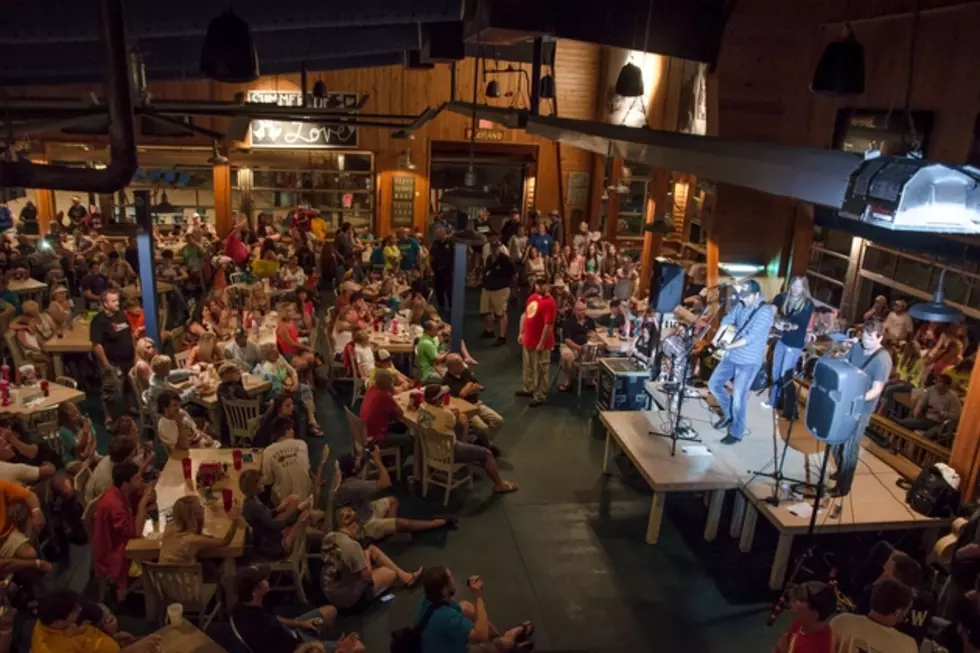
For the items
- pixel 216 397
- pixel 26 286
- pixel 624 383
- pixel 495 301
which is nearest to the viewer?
pixel 216 397

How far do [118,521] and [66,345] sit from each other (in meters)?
4.15

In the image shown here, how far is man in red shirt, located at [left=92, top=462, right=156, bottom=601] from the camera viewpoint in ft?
16.5

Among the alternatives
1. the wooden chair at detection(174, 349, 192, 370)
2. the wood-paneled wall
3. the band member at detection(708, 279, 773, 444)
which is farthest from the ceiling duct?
the wood-paneled wall

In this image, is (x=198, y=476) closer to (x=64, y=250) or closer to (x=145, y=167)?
(x=64, y=250)

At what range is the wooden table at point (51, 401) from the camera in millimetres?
6645

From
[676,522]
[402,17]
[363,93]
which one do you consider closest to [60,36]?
[402,17]

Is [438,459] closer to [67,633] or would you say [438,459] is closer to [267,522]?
[267,522]

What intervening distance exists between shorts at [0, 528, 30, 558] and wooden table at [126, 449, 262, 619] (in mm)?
726

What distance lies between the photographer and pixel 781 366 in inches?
330

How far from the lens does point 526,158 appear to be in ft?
55.8

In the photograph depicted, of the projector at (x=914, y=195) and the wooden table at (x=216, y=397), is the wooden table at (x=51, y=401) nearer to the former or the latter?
the wooden table at (x=216, y=397)

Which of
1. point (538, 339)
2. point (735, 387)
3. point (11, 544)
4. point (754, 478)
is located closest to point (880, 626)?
point (754, 478)

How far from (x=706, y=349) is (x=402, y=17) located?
604 centimetres

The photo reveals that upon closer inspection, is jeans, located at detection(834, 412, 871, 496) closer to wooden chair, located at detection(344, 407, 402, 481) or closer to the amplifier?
the amplifier
